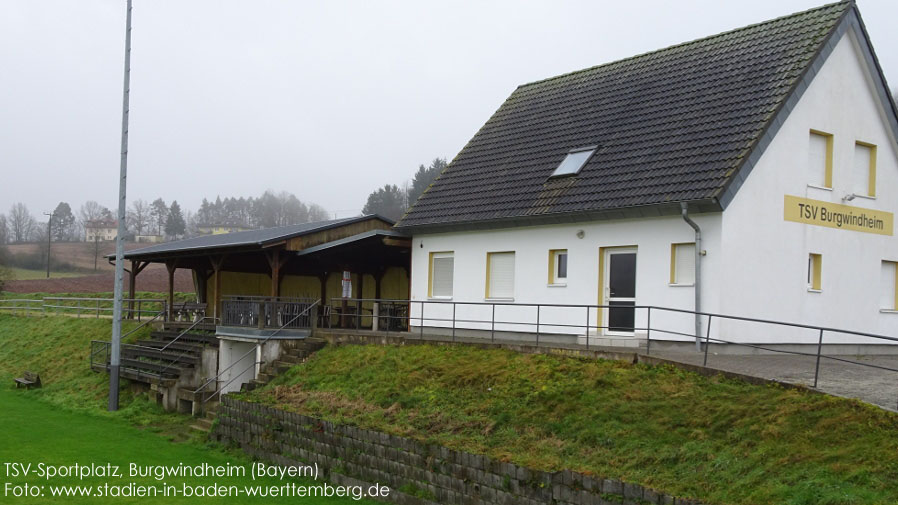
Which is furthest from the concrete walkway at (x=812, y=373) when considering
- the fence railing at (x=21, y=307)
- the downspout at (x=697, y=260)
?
the fence railing at (x=21, y=307)

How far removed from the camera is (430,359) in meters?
16.4

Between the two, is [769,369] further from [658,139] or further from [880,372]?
[658,139]

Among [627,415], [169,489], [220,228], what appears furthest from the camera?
[220,228]

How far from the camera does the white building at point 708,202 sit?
54.2ft

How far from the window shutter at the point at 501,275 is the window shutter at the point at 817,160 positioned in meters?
6.52

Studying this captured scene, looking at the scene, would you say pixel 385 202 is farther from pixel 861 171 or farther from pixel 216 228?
pixel 861 171

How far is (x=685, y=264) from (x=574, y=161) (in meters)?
4.28

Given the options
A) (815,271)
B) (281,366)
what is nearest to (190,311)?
(281,366)

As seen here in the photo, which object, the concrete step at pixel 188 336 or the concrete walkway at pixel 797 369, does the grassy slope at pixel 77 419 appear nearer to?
the concrete step at pixel 188 336

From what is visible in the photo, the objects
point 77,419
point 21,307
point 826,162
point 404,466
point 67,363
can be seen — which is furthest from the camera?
point 21,307

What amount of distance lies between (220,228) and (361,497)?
4917 inches

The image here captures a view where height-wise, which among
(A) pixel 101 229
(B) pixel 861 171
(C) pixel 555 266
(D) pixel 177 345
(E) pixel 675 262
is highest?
(A) pixel 101 229

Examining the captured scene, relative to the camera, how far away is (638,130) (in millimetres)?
19328

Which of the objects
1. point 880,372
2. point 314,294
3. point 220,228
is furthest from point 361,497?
point 220,228
